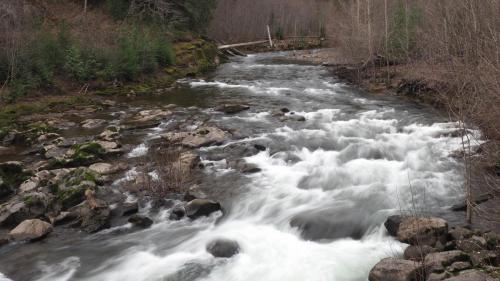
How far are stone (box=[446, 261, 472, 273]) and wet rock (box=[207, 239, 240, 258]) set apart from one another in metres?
3.82

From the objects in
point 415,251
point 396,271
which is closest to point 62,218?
point 396,271

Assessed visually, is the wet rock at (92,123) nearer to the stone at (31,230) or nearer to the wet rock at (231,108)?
the wet rock at (231,108)

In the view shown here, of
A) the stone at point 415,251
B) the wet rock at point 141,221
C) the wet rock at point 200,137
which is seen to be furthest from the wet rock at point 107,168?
the stone at point 415,251

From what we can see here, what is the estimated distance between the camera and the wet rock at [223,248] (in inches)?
324

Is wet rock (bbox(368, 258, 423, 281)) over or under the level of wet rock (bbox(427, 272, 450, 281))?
under

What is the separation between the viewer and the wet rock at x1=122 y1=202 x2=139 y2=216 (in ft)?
32.4

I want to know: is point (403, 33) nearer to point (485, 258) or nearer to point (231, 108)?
point (231, 108)

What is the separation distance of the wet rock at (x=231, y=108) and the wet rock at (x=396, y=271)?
13.6 m

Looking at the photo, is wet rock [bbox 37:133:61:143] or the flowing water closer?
the flowing water

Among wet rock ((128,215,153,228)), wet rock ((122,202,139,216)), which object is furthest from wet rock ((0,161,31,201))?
wet rock ((128,215,153,228))

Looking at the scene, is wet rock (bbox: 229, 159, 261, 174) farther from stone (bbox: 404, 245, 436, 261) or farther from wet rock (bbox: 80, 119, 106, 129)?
wet rock (bbox: 80, 119, 106, 129)

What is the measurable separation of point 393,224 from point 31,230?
742 cm

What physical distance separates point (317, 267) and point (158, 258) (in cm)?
308

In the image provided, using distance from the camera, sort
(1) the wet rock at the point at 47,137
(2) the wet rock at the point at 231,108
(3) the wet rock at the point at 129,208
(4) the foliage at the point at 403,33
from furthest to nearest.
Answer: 1. (4) the foliage at the point at 403,33
2. (2) the wet rock at the point at 231,108
3. (1) the wet rock at the point at 47,137
4. (3) the wet rock at the point at 129,208
